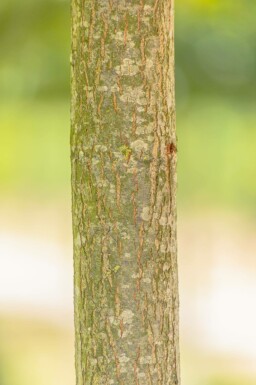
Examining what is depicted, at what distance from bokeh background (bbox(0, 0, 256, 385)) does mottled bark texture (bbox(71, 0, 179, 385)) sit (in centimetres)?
226

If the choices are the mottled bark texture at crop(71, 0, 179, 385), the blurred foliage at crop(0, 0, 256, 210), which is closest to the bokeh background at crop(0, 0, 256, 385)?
the blurred foliage at crop(0, 0, 256, 210)

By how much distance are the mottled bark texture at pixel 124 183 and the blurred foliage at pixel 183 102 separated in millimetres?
2453

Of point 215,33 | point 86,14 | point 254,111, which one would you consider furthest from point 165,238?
point 254,111

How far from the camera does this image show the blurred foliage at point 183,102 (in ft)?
12.7

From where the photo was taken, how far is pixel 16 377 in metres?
4.91

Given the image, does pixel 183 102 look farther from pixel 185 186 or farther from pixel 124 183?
pixel 124 183

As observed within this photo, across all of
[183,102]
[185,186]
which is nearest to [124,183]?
[183,102]

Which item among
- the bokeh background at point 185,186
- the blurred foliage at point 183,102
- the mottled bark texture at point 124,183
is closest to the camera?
the mottled bark texture at point 124,183

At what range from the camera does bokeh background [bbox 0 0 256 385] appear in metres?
4.07

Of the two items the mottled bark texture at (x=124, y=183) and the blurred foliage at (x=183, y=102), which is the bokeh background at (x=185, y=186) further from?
the mottled bark texture at (x=124, y=183)

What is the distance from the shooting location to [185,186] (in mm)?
4688

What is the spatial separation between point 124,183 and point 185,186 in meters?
3.51

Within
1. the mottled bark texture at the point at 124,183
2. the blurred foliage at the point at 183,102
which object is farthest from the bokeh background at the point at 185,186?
the mottled bark texture at the point at 124,183

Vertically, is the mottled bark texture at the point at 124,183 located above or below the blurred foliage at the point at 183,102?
below
